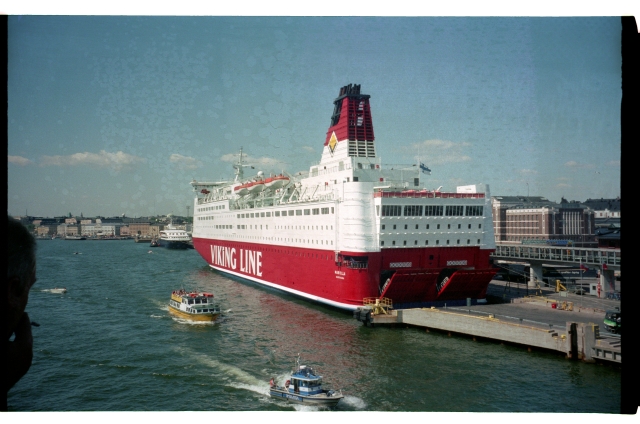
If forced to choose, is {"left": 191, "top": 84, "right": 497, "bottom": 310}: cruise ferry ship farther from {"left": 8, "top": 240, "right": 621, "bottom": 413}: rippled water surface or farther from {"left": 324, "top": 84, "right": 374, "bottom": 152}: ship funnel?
{"left": 8, "top": 240, "right": 621, "bottom": 413}: rippled water surface

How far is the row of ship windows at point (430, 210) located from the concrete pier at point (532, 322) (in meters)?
3.20

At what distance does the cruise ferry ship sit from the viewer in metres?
17.6

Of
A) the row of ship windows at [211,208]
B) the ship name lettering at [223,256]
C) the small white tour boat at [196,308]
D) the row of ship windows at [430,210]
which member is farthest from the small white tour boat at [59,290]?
the row of ship windows at [430,210]

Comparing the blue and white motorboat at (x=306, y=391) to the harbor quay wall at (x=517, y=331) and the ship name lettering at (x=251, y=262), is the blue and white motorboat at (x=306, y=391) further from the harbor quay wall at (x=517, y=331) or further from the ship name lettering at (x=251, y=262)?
the ship name lettering at (x=251, y=262)

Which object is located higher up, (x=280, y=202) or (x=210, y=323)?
(x=280, y=202)

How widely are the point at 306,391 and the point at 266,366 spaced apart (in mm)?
2358

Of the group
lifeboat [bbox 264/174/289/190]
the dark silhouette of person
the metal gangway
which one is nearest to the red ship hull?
the metal gangway

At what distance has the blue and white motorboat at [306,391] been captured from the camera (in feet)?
34.7

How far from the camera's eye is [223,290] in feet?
81.1

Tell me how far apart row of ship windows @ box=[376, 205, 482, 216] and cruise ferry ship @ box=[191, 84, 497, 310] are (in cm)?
3

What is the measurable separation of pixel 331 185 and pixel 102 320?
9281 millimetres
